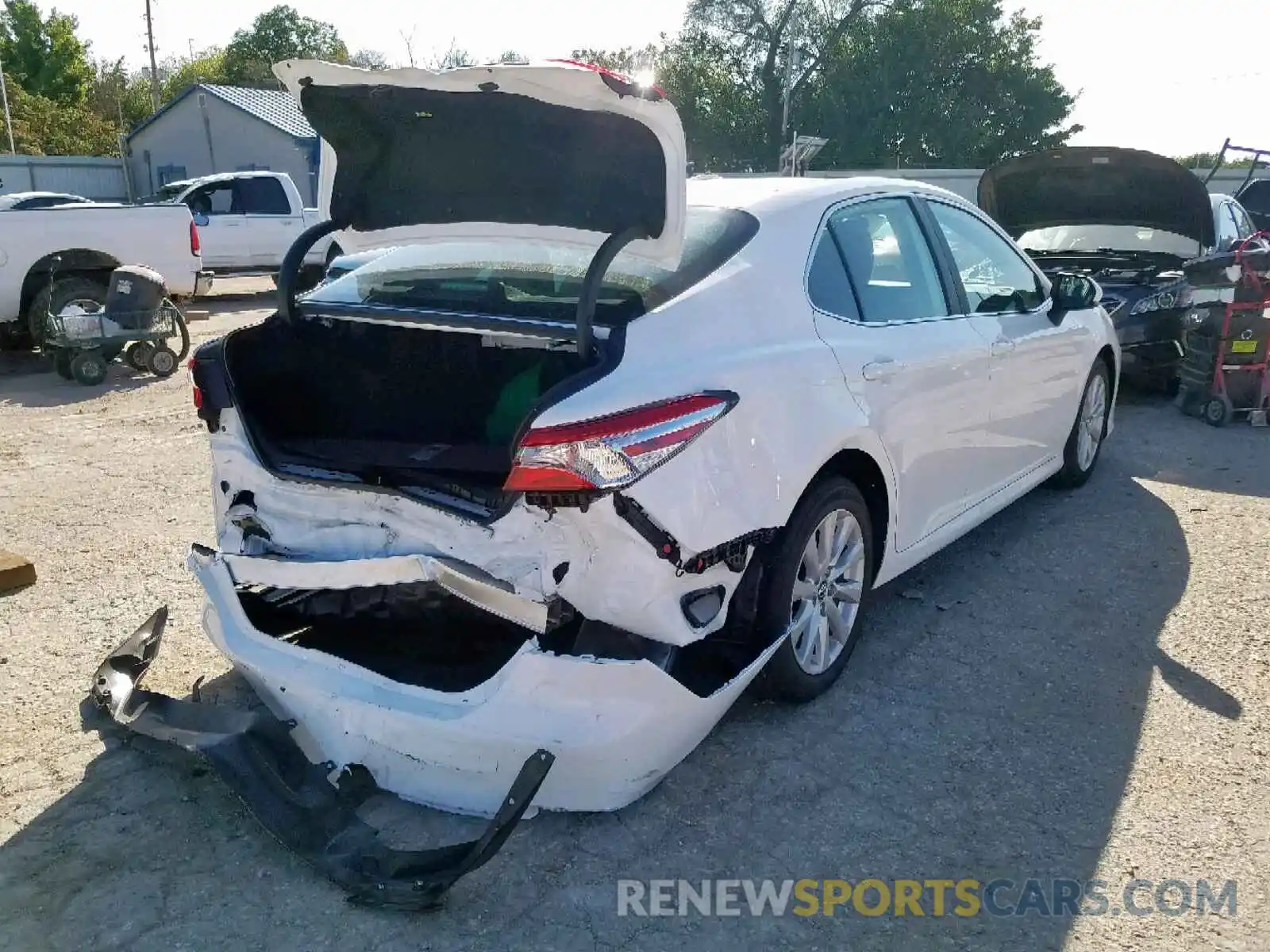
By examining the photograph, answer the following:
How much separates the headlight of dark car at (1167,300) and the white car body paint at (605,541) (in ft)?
17.9

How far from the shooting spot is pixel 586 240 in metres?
3.20

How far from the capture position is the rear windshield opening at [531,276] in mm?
3082

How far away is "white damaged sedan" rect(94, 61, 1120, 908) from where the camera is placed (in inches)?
107

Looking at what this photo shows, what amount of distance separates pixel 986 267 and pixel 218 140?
3502 cm

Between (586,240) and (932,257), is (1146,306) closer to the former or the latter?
(932,257)

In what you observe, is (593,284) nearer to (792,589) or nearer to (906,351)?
(792,589)

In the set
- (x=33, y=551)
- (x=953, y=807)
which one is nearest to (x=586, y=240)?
(x=953, y=807)

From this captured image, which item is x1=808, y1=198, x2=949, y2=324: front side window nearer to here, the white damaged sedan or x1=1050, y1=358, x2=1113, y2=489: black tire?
the white damaged sedan

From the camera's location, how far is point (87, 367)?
31.1 feet

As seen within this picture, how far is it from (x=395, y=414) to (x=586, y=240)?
0.98 m

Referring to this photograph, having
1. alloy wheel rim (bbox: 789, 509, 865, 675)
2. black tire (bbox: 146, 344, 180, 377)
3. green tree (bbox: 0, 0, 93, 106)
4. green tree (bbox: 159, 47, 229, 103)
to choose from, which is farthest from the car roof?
green tree (bbox: 159, 47, 229, 103)

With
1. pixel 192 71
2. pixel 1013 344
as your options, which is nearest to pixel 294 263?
pixel 1013 344

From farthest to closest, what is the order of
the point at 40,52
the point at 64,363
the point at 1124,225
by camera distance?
the point at 40,52
the point at 64,363
the point at 1124,225

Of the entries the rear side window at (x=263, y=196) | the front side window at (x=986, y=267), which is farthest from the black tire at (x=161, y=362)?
the rear side window at (x=263, y=196)
